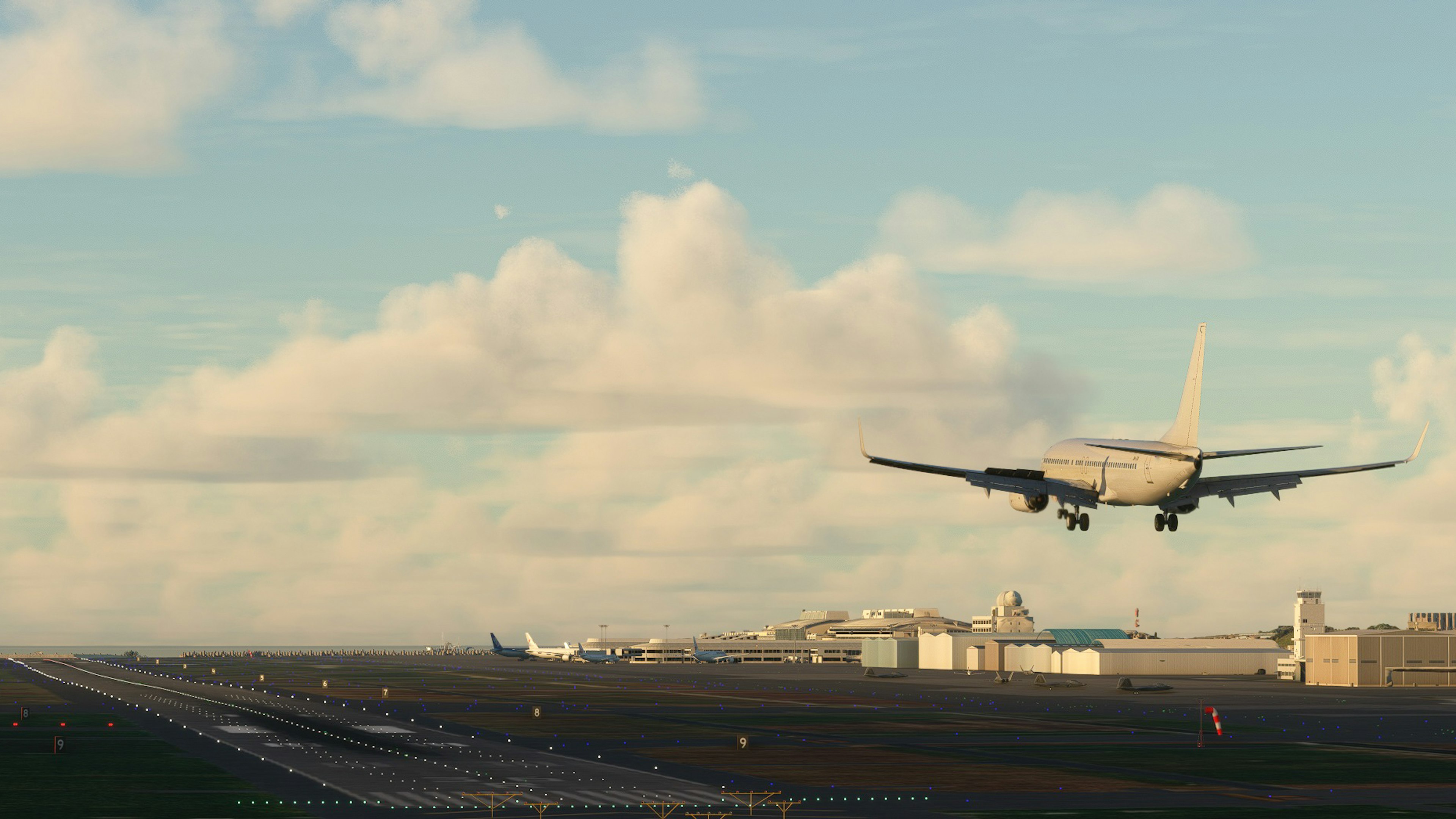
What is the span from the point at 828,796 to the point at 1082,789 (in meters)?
10.7

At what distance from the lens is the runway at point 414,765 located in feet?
184

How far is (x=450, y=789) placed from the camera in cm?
5875

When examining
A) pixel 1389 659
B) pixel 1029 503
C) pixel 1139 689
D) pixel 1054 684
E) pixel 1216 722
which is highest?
pixel 1029 503

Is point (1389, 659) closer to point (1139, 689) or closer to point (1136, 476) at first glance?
point (1139, 689)

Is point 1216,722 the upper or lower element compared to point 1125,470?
lower

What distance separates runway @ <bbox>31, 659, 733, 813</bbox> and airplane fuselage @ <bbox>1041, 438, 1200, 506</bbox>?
36.4 m

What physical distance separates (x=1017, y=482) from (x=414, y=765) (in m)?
44.3

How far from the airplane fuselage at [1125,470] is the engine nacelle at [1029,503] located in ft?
4.97

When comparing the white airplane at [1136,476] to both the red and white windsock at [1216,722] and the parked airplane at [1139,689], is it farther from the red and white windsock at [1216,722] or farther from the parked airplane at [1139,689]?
the parked airplane at [1139,689]

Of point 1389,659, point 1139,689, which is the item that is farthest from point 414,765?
point 1389,659

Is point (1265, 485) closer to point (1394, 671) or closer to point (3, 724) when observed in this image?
point (3, 724)

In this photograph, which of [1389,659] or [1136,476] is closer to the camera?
[1136,476]

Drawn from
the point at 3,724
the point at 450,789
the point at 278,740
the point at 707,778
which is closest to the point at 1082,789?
the point at 707,778

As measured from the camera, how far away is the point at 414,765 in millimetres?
69375
